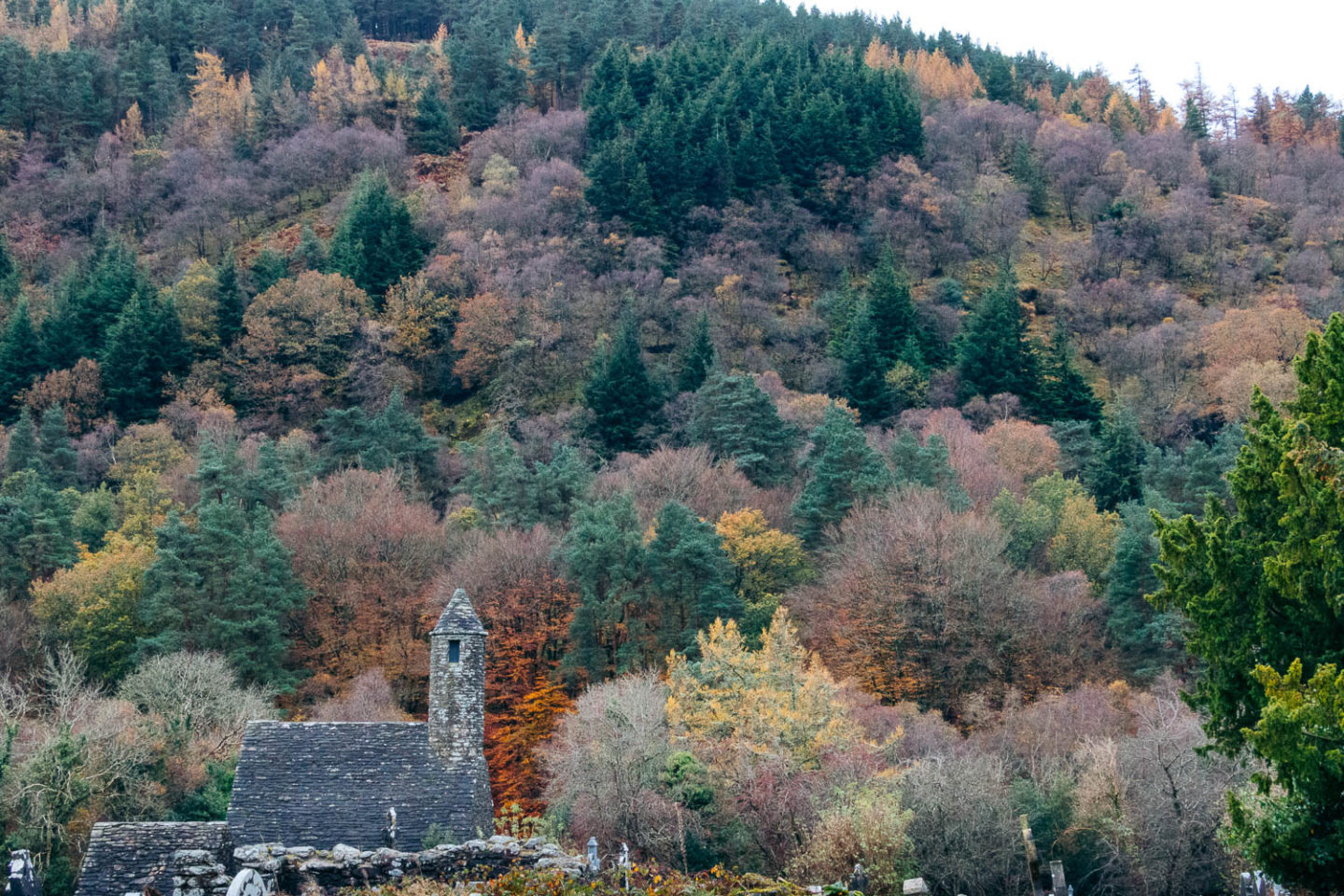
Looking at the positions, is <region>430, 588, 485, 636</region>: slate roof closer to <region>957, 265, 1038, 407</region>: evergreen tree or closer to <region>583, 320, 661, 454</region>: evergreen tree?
<region>583, 320, 661, 454</region>: evergreen tree

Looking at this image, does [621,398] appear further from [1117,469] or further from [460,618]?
[460,618]

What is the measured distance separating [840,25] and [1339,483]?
5063 inches

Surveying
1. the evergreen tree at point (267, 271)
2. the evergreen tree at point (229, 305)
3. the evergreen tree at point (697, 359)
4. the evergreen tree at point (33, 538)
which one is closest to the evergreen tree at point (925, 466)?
the evergreen tree at point (697, 359)

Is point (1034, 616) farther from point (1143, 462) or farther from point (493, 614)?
point (1143, 462)

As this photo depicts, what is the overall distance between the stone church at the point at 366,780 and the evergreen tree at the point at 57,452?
40.9m

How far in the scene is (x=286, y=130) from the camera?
370 feet

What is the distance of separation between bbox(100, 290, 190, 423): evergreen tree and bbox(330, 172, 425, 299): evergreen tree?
459 inches

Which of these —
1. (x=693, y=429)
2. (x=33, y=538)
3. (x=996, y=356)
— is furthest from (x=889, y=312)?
(x=33, y=538)

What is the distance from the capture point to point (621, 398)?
2881 inches

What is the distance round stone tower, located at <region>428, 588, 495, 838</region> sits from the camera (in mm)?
28891

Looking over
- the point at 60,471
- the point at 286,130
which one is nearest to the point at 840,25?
the point at 286,130

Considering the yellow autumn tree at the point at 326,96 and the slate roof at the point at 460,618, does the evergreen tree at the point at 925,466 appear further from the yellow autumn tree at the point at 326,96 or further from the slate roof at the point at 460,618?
the yellow autumn tree at the point at 326,96

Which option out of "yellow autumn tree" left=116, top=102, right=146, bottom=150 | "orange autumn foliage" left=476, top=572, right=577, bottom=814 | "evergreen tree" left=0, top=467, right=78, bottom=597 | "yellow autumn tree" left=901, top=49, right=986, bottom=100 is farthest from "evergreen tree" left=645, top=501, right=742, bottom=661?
"yellow autumn tree" left=116, top=102, right=146, bottom=150

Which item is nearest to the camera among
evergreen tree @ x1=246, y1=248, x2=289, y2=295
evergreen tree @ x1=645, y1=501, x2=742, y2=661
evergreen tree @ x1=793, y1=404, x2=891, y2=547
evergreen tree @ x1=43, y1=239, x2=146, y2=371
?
evergreen tree @ x1=645, y1=501, x2=742, y2=661
